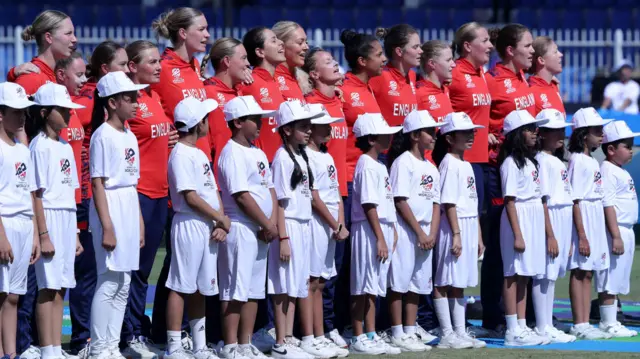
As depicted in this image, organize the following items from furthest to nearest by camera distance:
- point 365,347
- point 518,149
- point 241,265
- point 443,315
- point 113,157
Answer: point 518,149 → point 443,315 → point 365,347 → point 241,265 → point 113,157

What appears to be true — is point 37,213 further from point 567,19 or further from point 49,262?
point 567,19

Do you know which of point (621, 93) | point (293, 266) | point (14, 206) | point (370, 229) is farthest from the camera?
point (621, 93)

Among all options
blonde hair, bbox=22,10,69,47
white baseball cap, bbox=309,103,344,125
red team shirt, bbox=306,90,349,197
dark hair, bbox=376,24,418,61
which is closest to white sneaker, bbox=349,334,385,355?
red team shirt, bbox=306,90,349,197

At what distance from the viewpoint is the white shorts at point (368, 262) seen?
26.1 ft

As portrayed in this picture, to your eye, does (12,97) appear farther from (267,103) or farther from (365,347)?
(365,347)

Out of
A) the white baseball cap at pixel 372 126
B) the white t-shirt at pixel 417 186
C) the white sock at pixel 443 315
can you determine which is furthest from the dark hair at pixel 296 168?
the white sock at pixel 443 315

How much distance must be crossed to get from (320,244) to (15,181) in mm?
2083

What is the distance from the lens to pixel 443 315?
8.21 metres

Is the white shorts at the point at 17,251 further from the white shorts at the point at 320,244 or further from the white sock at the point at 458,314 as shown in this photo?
the white sock at the point at 458,314

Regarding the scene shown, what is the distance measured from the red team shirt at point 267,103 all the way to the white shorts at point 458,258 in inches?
48.2

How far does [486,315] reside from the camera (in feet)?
28.9

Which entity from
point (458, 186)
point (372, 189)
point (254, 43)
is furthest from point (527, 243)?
point (254, 43)

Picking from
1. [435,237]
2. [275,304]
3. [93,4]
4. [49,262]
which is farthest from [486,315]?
[93,4]

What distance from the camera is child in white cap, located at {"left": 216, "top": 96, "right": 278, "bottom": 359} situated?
7.27 m
